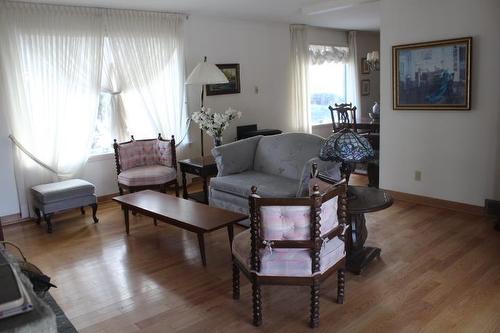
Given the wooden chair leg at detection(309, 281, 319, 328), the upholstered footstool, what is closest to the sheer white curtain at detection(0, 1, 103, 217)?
the upholstered footstool

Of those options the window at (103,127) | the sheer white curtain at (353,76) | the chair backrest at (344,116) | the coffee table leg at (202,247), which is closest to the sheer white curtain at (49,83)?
the window at (103,127)

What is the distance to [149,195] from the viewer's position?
13.8 ft

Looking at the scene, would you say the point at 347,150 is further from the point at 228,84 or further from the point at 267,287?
the point at 228,84

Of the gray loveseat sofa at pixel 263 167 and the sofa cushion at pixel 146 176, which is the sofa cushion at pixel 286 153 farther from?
the sofa cushion at pixel 146 176

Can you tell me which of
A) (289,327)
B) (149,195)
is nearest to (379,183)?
(149,195)

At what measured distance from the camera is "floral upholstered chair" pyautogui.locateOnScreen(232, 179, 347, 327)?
7.27ft

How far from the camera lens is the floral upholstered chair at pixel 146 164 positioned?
15.5 feet

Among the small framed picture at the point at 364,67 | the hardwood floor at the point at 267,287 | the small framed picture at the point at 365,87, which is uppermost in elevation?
the small framed picture at the point at 364,67

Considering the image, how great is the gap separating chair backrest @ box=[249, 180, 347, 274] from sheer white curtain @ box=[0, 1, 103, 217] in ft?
11.3

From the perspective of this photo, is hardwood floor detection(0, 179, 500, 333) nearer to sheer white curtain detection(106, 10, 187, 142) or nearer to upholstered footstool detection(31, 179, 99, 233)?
upholstered footstool detection(31, 179, 99, 233)

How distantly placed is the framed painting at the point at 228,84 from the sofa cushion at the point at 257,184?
2.09m

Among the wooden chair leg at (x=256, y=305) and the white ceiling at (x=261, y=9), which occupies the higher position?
the white ceiling at (x=261, y=9)

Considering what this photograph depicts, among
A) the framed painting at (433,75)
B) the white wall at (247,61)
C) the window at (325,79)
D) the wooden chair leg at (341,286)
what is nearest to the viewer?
the wooden chair leg at (341,286)

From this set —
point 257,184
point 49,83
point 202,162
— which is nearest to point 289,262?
point 257,184
